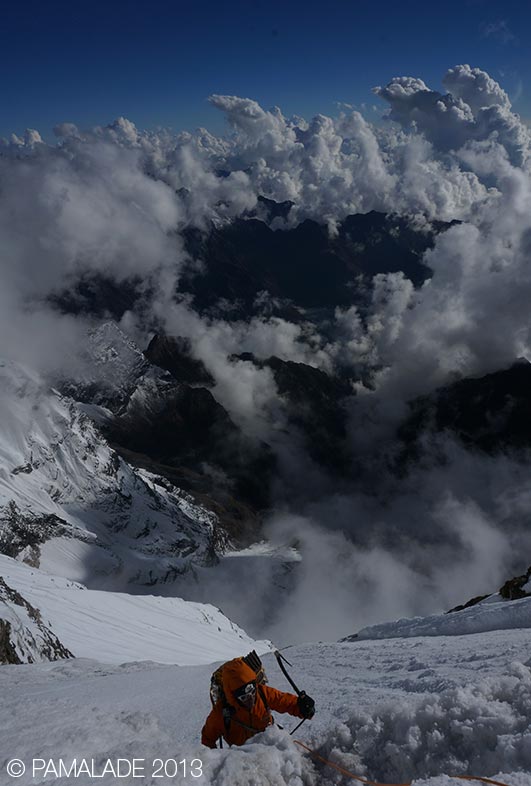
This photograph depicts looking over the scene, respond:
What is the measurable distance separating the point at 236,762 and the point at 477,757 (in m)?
3.14

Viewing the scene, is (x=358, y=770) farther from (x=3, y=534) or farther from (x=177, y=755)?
(x=3, y=534)

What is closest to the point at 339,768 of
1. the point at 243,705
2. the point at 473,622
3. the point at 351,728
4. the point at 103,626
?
the point at 351,728

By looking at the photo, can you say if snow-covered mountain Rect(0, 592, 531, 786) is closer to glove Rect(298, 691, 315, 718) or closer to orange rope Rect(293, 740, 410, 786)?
orange rope Rect(293, 740, 410, 786)

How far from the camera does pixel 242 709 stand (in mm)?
8023

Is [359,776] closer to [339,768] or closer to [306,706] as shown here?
[339,768]

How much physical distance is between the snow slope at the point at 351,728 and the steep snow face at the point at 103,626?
2440 cm

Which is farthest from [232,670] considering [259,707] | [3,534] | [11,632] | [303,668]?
[3,534]

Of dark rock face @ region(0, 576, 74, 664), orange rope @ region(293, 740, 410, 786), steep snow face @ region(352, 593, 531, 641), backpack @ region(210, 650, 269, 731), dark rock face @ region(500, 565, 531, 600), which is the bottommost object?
dark rock face @ region(0, 576, 74, 664)

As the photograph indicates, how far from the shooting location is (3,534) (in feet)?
641

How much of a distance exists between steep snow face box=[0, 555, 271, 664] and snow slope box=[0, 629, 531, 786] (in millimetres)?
24398

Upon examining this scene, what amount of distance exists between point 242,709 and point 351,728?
1699 millimetres

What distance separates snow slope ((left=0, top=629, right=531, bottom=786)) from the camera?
664cm

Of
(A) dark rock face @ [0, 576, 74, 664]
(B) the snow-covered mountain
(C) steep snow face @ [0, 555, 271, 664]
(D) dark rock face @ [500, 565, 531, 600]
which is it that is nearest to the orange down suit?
(B) the snow-covered mountain

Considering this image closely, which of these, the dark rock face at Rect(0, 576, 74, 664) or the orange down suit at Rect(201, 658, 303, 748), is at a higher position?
the orange down suit at Rect(201, 658, 303, 748)
